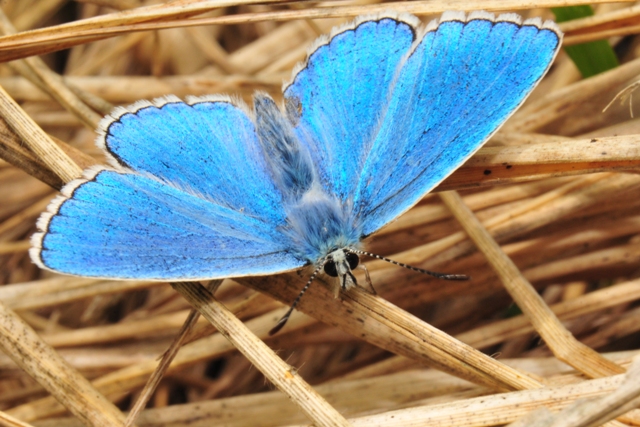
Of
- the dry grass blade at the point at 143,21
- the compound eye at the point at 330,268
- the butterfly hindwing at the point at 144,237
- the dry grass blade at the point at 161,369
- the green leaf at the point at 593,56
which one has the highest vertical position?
the green leaf at the point at 593,56

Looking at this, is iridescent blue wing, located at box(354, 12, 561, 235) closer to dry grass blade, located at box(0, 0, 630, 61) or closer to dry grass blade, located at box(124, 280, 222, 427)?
dry grass blade, located at box(0, 0, 630, 61)

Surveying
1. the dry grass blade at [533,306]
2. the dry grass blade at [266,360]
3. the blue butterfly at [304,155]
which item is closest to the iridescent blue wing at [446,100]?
the blue butterfly at [304,155]

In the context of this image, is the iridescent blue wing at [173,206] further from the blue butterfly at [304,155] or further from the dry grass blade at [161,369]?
the dry grass blade at [161,369]

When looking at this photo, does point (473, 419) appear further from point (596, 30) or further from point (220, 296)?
point (596, 30)

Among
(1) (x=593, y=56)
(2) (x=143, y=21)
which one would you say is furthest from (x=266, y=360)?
(1) (x=593, y=56)

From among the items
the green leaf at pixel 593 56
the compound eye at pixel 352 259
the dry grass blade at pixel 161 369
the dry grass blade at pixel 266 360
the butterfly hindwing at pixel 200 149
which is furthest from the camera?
the green leaf at pixel 593 56

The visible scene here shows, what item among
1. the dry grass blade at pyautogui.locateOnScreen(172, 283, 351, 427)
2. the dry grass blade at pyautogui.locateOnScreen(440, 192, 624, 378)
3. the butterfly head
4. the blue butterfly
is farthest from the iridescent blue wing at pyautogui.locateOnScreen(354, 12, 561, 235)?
the dry grass blade at pyautogui.locateOnScreen(172, 283, 351, 427)
